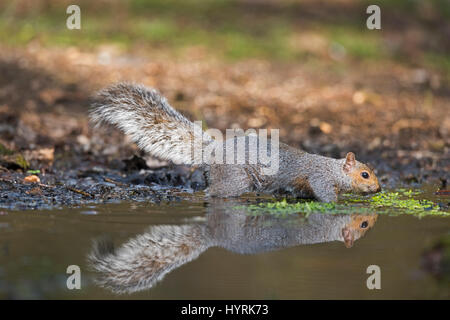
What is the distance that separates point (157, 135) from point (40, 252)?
8.25 ft

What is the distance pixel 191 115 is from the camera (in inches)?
267

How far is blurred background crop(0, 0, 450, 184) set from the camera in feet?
28.5

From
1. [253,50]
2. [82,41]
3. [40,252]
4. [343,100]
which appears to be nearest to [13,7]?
[82,41]

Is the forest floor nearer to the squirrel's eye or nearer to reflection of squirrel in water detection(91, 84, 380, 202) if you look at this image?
reflection of squirrel in water detection(91, 84, 380, 202)

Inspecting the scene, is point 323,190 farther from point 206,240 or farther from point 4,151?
point 4,151

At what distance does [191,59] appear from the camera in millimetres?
12562

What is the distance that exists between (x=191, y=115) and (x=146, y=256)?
9.43 ft

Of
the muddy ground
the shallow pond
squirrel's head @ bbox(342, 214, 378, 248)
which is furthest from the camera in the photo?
the muddy ground

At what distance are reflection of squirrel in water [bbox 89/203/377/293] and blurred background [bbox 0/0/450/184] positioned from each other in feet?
6.83

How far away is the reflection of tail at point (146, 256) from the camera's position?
147 inches

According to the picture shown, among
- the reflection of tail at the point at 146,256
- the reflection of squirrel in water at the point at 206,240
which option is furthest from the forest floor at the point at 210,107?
the reflection of tail at the point at 146,256

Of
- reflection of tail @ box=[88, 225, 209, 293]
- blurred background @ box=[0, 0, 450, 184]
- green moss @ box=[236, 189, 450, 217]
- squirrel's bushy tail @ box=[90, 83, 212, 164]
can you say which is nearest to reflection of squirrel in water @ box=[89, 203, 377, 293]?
reflection of tail @ box=[88, 225, 209, 293]

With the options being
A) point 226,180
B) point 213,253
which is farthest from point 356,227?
point 226,180

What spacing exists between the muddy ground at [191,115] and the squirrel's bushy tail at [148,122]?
418mm
